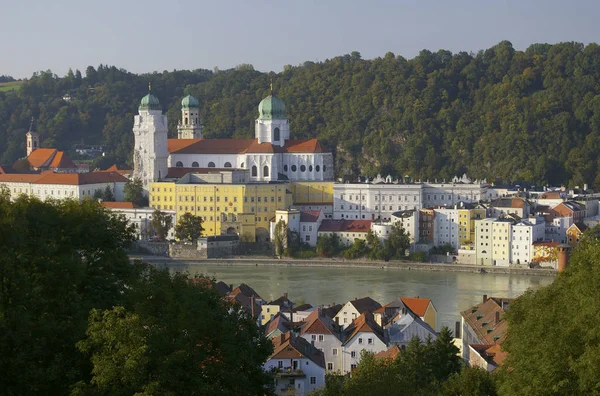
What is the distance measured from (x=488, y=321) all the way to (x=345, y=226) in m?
15.8

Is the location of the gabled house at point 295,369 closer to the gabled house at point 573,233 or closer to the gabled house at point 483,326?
the gabled house at point 483,326

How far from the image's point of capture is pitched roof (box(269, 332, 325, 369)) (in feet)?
45.1

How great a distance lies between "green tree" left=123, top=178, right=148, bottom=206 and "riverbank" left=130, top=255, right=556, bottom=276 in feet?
13.7

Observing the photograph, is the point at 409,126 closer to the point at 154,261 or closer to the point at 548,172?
the point at 548,172

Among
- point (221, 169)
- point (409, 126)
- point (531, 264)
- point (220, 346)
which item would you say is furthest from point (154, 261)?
point (220, 346)

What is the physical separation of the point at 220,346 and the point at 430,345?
4.34m

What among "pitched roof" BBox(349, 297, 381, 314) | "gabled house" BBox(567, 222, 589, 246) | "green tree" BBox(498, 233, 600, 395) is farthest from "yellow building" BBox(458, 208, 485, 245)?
"green tree" BBox(498, 233, 600, 395)

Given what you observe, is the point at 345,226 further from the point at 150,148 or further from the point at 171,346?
the point at 171,346

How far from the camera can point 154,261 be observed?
30.3m

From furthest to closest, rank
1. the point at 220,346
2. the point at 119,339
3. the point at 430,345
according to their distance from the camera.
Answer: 1. the point at 430,345
2. the point at 220,346
3. the point at 119,339

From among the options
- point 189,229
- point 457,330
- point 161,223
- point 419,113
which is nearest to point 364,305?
point 457,330

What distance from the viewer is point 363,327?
1496 centimetres

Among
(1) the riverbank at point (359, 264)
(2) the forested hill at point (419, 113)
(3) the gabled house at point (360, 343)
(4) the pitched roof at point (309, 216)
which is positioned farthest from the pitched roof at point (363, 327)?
(2) the forested hill at point (419, 113)

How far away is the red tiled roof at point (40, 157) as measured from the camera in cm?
4181
